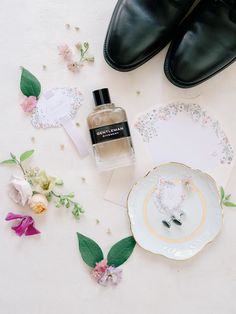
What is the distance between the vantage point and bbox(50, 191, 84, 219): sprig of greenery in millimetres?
771

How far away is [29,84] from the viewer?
77 cm

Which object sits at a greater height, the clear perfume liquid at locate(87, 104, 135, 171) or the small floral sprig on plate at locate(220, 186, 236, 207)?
the clear perfume liquid at locate(87, 104, 135, 171)

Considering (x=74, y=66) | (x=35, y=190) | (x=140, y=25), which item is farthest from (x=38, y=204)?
(x=140, y=25)

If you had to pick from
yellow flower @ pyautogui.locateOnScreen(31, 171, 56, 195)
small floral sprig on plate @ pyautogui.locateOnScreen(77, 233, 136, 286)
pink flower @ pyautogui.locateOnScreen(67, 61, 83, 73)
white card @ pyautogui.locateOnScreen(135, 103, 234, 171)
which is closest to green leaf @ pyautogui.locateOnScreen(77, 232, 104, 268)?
small floral sprig on plate @ pyautogui.locateOnScreen(77, 233, 136, 286)

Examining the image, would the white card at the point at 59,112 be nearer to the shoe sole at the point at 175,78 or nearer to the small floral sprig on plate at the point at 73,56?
the small floral sprig on plate at the point at 73,56

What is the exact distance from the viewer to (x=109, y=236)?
2.56 feet

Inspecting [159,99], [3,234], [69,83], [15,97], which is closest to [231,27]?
[159,99]

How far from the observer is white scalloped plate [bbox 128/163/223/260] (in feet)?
2.52

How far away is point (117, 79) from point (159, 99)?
0.31 feet

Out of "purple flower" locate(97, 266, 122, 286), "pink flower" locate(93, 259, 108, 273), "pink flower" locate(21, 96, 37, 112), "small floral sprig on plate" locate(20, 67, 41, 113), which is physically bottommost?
"purple flower" locate(97, 266, 122, 286)

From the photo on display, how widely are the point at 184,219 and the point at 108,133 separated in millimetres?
240

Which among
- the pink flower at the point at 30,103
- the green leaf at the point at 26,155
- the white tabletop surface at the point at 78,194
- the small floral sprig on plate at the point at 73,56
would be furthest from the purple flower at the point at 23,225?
the small floral sprig on plate at the point at 73,56

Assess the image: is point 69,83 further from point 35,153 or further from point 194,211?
point 194,211

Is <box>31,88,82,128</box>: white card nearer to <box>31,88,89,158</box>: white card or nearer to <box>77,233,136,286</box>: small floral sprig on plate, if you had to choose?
<box>31,88,89,158</box>: white card
